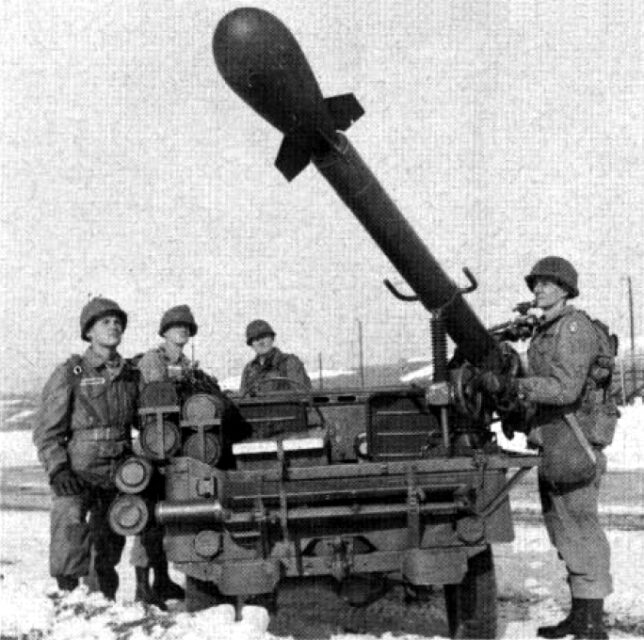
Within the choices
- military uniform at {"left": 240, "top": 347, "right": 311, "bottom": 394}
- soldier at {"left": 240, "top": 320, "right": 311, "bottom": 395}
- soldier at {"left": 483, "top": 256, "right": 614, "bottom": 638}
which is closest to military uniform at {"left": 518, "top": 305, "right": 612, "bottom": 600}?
soldier at {"left": 483, "top": 256, "right": 614, "bottom": 638}

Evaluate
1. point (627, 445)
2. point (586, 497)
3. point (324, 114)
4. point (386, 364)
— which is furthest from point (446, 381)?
point (386, 364)

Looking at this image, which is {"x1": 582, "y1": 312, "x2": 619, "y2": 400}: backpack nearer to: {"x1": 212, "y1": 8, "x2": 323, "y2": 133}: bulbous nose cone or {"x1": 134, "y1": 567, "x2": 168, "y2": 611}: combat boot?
{"x1": 212, "y1": 8, "x2": 323, "y2": 133}: bulbous nose cone

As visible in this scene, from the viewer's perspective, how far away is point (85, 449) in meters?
6.34

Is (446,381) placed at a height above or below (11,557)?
above

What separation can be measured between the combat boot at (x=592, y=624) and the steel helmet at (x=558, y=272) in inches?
73.2

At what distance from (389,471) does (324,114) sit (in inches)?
74.2

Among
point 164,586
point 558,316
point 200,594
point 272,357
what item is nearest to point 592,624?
point 558,316

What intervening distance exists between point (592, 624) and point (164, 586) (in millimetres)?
2928

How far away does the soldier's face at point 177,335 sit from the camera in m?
7.67

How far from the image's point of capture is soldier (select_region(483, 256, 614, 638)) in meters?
5.77

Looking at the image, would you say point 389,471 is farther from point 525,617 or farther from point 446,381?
point 525,617

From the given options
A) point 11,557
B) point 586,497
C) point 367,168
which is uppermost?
point 367,168

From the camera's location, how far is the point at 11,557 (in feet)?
32.5

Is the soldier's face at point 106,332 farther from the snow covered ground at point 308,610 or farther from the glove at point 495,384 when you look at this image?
the glove at point 495,384
